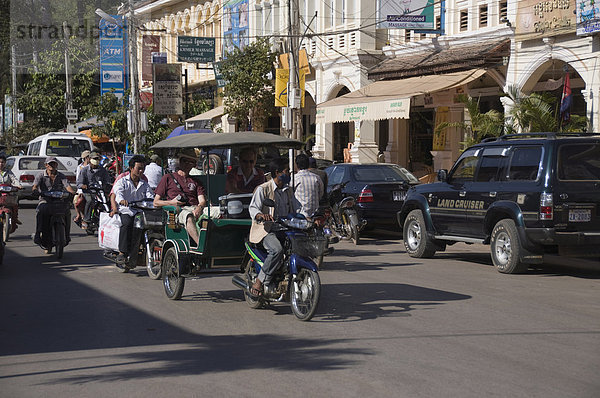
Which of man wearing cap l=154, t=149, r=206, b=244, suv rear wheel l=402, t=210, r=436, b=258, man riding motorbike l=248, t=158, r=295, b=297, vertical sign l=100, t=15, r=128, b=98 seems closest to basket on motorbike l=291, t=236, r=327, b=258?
man riding motorbike l=248, t=158, r=295, b=297

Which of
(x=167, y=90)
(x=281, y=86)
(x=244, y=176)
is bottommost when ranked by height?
(x=244, y=176)

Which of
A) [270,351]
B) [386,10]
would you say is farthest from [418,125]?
[270,351]

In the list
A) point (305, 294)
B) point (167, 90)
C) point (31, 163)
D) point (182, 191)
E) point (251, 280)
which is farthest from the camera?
point (167, 90)

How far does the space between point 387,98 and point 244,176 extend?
49.7ft

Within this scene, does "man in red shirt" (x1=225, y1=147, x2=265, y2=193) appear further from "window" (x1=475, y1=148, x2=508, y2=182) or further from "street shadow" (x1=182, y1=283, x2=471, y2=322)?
"window" (x1=475, y1=148, x2=508, y2=182)

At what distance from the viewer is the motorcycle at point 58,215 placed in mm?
14914

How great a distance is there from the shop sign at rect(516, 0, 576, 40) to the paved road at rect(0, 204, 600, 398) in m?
10.5

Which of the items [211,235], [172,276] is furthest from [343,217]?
[211,235]

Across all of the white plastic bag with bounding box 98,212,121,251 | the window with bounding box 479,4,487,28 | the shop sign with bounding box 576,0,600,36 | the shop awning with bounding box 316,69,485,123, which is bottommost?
the white plastic bag with bounding box 98,212,121,251

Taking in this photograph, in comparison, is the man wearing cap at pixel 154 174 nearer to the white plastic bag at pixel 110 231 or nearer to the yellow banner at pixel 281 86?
the white plastic bag at pixel 110 231

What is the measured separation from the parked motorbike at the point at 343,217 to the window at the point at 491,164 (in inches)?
129

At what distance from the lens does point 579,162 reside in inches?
484

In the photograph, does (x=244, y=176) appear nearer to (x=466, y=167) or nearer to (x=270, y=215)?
(x=270, y=215)

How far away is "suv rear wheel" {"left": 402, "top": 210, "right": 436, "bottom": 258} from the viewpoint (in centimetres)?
1485
